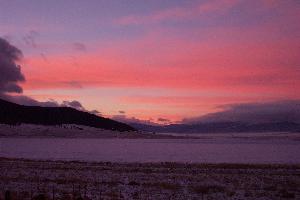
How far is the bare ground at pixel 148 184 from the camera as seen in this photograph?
1496 inches

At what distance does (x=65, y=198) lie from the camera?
32.9m

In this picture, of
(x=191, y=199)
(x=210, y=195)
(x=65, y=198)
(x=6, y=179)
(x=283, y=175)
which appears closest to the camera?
(x=65, y=198)

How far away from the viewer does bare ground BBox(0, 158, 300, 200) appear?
38000 mm

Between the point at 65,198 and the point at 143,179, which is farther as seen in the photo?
the point at 143,179

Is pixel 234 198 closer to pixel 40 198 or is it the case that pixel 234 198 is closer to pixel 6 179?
pixel 40 198

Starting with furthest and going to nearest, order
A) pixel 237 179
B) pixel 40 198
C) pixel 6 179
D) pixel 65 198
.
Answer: pixel 237 179 < pixel 6 179 < pixel 65 198 < pixel 40 198

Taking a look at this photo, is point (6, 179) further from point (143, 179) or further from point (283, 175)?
point (283, 175)

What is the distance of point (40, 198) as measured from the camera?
3084 centimetres

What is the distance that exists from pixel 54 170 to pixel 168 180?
53.4 feet

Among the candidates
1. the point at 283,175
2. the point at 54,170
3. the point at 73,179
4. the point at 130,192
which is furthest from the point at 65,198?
the point at 283,175

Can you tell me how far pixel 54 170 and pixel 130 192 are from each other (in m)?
22.1

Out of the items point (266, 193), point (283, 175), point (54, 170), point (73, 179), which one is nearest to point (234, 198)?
point (266, 193)

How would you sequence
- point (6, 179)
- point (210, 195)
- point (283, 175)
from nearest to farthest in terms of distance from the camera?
point (210, 195)
point (6, 179)
point (283, 175)

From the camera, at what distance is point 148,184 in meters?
45.8
